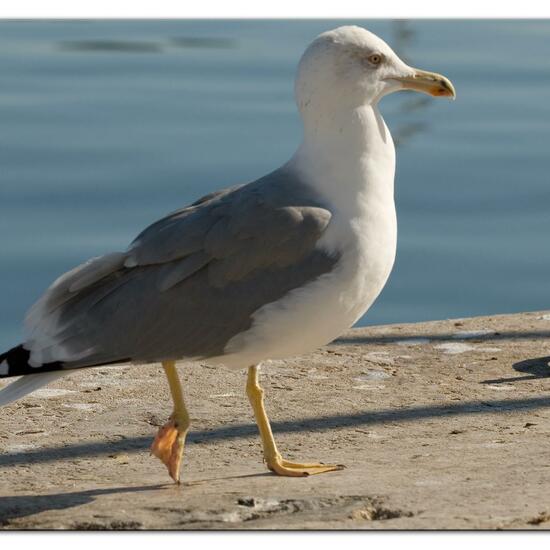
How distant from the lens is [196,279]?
4875mm

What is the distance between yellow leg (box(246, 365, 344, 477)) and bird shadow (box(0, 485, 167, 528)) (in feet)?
1.26

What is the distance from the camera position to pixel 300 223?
479cm

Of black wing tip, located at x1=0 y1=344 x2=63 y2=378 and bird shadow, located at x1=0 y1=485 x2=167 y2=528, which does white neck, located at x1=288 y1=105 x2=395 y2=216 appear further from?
bird shadow, located at x1=0 y1=485 x2=167 y2=528

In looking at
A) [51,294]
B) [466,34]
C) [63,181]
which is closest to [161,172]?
[63,181]

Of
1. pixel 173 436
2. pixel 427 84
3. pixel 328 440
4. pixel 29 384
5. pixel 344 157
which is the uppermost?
pixel 427 84

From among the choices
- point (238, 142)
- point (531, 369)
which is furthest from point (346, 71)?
point (238, 142)

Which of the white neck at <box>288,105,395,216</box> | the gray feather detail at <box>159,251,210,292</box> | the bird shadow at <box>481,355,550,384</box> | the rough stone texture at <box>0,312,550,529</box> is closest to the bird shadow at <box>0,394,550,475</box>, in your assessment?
the rough stone texture at <box>0,312,550,529</box>

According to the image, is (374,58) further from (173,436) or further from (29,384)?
(29,384)

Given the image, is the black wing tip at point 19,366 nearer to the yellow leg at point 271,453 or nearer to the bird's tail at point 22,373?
the bird's tail at point 22,373

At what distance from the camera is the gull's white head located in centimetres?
490

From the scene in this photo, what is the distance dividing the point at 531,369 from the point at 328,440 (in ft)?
3.70

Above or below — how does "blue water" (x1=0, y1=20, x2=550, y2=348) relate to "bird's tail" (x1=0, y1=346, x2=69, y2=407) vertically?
above

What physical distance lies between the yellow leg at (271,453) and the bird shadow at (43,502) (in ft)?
1.26

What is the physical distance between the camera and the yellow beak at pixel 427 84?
199 inches
